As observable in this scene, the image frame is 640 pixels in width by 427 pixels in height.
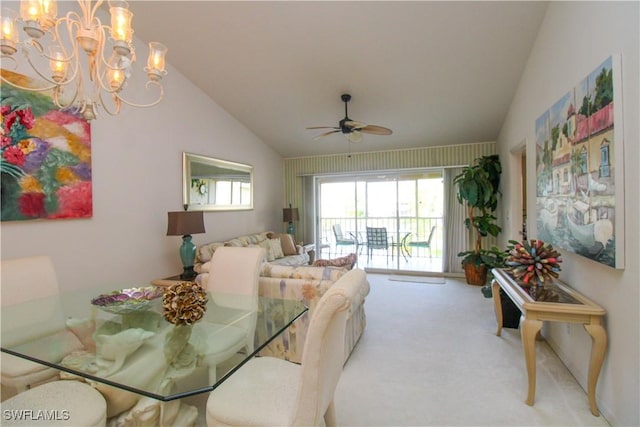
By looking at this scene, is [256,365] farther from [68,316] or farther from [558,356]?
[558,356]

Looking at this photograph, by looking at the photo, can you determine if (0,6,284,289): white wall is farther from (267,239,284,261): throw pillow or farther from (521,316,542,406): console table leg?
(521,316,542,406): console table leg

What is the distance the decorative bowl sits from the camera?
173cm

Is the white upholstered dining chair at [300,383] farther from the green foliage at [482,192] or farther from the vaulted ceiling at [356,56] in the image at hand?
the green foliage at [482,192]

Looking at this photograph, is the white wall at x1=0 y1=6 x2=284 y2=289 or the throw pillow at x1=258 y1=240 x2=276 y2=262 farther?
the throw pillow at x1=258 y1=240 x2=276 y2=262

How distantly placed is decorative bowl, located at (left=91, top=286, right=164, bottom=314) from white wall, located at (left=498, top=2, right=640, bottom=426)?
102 inches

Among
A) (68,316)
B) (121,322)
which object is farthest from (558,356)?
(68,316)

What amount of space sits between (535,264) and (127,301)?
8.72ft

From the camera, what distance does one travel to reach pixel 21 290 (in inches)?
75.2

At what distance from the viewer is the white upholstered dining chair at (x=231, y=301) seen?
1417 mm

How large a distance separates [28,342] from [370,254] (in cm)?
542

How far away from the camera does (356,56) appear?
11.1 ft

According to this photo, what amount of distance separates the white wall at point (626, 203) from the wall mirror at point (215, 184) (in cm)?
397

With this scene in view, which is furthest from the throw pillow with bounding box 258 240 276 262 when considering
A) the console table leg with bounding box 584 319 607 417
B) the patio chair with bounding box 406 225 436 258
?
the console table leg with bounding box 584 319 607 417

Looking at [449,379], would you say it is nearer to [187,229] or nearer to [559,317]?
[559,317]
